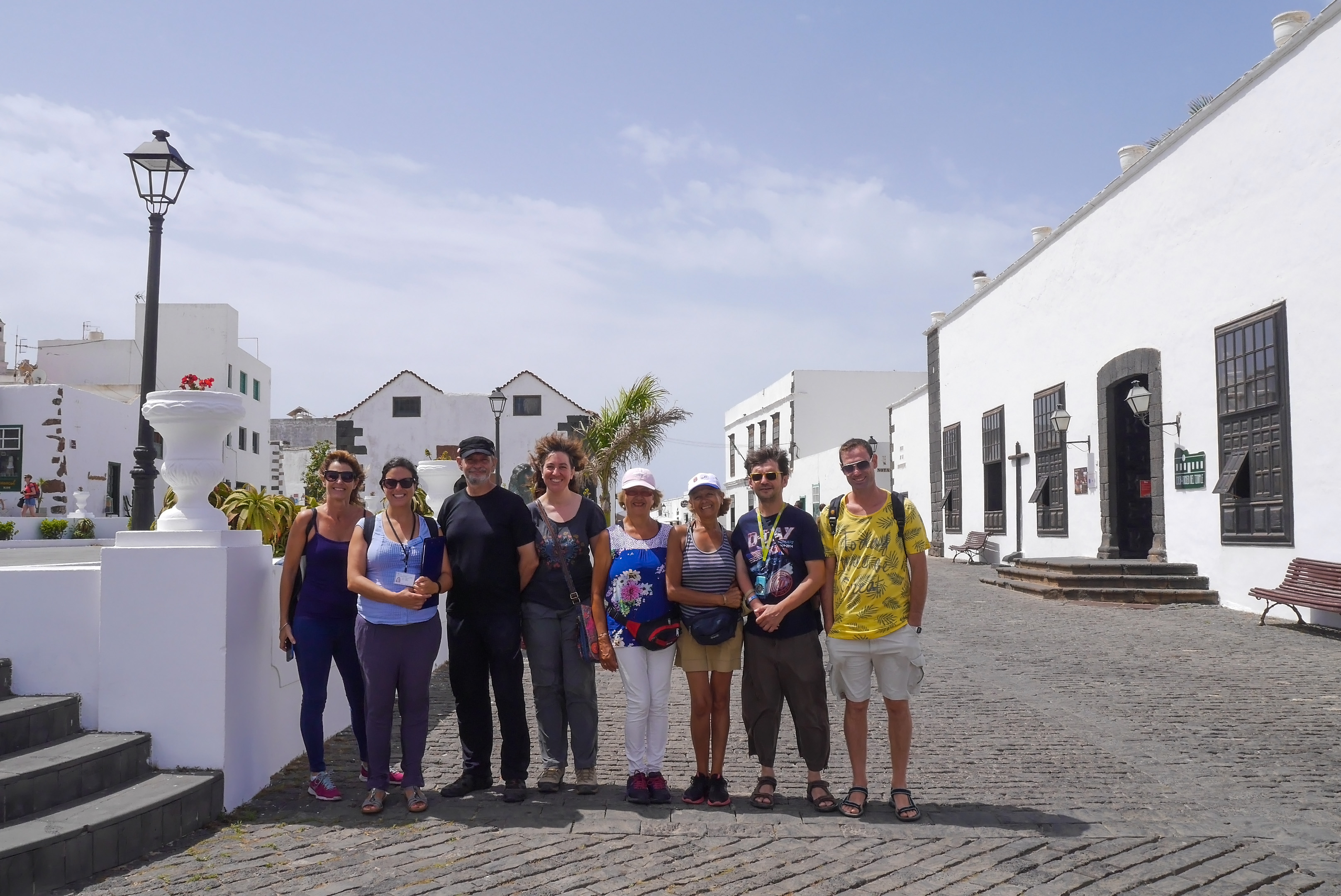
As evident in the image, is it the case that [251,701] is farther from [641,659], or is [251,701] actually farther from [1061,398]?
[1061,398]

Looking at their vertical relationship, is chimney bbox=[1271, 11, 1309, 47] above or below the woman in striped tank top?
above

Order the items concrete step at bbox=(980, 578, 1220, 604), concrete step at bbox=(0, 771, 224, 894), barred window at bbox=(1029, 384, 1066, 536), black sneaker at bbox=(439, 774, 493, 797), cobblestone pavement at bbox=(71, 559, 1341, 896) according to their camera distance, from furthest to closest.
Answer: barred window at bbox=(1029, 384, 1066, 536) → concrete step at bbox=(980, 578, 1220, 604) → black sneaker at bbox=(439, 774, 493, 797) → cobblestone pavement at bbox=(71, 559, 1341, 896) → concrete step at bbox=(0, 771, 224, 894)

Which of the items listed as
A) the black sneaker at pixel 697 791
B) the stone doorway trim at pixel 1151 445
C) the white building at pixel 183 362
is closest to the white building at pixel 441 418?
the white building at pixel 183 362

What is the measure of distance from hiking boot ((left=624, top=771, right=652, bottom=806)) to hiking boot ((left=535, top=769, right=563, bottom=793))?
14.9 inches

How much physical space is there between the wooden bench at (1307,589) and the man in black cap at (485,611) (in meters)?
8.54

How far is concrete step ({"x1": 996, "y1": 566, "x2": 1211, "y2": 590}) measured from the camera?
13844 millimetres

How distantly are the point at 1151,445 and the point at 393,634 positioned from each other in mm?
13388

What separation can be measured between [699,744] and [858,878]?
112 cm

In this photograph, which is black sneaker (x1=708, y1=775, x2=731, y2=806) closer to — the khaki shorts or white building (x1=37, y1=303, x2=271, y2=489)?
the khaki shorts

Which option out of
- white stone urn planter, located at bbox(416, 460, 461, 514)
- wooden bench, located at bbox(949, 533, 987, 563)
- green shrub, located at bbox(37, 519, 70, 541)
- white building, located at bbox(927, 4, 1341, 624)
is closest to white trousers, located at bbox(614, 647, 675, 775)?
white stone urn planter, located at bbox(416, 460, 461, 514)

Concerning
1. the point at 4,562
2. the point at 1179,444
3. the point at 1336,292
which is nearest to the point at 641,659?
the point at 4,562

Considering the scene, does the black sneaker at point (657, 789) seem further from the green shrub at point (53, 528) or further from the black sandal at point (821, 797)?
the green shrub at point (53, 528)

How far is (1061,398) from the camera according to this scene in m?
18.6

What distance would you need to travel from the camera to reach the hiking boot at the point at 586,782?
4805mm
